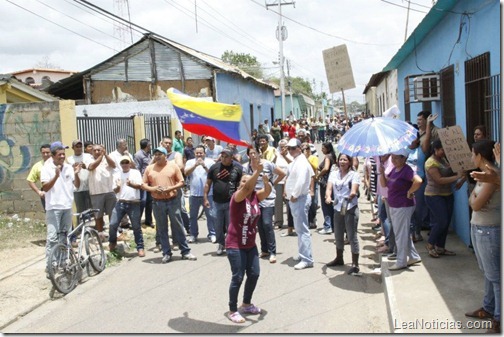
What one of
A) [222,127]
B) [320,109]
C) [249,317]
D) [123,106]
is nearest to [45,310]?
[249,317]

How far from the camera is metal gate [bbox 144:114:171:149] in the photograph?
55.8 ft

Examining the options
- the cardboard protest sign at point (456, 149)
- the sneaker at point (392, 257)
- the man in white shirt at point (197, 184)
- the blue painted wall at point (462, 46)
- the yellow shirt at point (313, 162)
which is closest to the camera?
the blue painted wall at point (462, 46)

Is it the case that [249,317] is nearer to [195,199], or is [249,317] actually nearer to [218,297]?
[218,297]

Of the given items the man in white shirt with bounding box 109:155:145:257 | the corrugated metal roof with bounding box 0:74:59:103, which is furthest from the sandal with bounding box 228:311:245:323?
the corrugated metal roof with bounding box 0:74:59:103

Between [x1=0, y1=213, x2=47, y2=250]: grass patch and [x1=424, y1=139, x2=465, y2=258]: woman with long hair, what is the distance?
6956 millimetres

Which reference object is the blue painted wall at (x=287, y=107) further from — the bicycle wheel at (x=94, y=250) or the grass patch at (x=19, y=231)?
the bicycle wheel at (x=94, y=250)

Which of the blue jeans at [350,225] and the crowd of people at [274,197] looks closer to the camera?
the crowd of people at [274,197]

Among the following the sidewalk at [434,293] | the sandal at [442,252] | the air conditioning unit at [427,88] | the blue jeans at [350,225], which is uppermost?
the air conditioning unit at [427,88]

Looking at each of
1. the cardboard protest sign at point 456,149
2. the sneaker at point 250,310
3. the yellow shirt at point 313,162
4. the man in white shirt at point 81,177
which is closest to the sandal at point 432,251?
the cardboard protest sign at point 456,149

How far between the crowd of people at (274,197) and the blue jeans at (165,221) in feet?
0.06

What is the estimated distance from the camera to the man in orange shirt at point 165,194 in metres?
8.59

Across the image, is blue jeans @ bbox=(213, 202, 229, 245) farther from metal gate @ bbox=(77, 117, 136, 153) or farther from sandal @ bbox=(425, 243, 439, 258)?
metal gate @ bbox=(77, 117, 136, 153)

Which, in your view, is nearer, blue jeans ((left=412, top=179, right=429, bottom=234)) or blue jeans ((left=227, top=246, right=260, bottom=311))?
blue jeans ((left=227, top=246, right=260, bottom=311))

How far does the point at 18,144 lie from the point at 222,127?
7190mm
